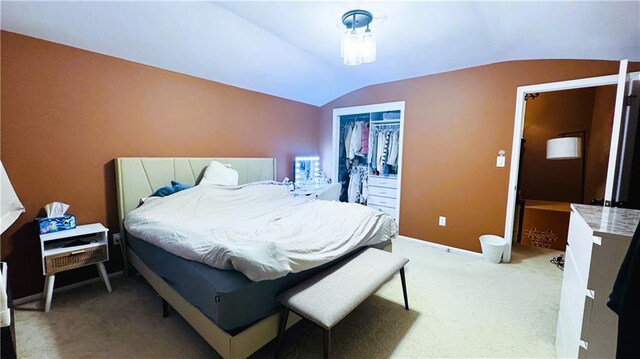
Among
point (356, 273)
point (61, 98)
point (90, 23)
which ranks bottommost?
point (356, 273)

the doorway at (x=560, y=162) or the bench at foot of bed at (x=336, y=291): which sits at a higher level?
the doorway at (x=560, y=162)

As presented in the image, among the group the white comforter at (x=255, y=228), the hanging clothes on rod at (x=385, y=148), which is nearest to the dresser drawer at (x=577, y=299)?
the white comforter at (x=255, y=228)

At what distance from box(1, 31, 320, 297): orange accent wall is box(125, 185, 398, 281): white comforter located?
0.59 m

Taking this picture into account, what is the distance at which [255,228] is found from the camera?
6.69ft

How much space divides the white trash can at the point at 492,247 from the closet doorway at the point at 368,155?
1.18m

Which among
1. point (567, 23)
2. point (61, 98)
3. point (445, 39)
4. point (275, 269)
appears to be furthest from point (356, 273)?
point (61, 98)

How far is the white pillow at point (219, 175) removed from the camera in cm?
292

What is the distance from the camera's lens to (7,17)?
1799mm

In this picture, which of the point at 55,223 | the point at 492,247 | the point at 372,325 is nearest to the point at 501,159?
the point at 492,247

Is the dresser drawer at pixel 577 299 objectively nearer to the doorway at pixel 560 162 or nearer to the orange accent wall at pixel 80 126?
the doorway at pixel 560 162

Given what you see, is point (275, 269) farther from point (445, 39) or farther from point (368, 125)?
point (368, 125)

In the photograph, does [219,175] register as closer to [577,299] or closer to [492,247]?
[577,299]

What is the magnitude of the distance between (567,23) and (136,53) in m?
3.77

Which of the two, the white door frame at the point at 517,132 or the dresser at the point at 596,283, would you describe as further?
the white door frame at the point at 517,132
